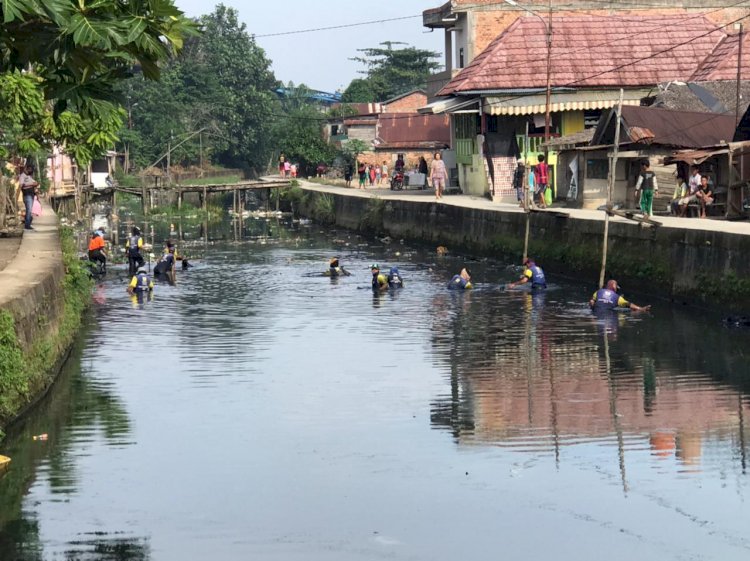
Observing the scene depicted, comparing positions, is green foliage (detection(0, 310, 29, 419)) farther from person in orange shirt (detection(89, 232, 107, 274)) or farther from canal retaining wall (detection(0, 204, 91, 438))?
person in orange shirt (detection(89, 232, 107, 274))

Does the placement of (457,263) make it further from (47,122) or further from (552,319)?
(47,122)

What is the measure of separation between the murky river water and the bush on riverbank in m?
0.42

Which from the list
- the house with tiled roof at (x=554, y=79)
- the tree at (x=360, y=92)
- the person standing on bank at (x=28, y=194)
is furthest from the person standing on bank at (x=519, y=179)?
the tree at (x=360, y=92)

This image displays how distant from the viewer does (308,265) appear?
41.8m

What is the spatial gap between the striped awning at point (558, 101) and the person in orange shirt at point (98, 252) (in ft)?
54.2

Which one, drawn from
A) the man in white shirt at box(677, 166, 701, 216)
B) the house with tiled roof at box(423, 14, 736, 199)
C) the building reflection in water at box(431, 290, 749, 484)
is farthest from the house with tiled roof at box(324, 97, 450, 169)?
the building reflection in water at box(431, 290, 749, 484)

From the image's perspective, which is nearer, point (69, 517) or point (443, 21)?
point (69, 517)

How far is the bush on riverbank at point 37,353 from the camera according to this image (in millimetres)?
15867

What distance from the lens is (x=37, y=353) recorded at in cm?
1855

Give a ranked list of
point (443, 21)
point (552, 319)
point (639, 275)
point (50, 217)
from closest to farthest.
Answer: point (552, 319), point (639, 275), point (50, 217), point (443, 21)

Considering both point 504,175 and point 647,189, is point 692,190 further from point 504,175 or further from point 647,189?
point 504,175

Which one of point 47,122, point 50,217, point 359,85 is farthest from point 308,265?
point 359,85

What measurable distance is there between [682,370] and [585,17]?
3346 cm

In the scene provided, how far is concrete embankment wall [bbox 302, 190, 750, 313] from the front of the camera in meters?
26.8
